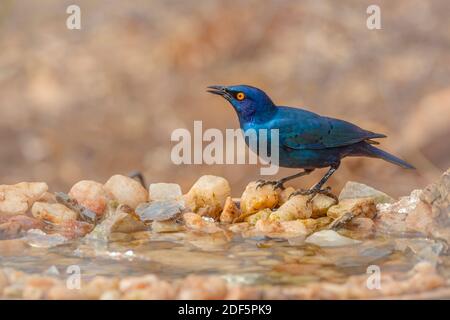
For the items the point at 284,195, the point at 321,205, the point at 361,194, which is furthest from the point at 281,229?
the point at 361,194

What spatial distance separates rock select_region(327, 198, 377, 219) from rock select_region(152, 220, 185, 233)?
67 cm

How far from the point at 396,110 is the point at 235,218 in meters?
4.59

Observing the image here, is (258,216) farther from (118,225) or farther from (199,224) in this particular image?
(118,225)

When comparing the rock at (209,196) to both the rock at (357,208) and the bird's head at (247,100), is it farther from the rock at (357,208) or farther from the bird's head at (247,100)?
the rock at (357,208)

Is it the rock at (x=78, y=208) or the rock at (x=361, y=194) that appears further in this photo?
the rock at (x=361, y=194)

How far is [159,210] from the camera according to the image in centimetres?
394

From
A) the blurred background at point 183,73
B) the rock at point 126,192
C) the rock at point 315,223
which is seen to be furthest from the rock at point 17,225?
the blurred background at point 183,73

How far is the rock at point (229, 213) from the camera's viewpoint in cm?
396

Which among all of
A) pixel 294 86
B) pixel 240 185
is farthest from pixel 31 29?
pixel 240 185

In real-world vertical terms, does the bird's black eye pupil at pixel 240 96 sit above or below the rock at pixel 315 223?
above

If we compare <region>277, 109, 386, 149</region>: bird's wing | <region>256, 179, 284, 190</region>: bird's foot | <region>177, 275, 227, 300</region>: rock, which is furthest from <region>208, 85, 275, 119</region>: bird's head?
<region>177, 275, 227, 300</region>: rock

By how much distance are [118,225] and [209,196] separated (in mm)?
572

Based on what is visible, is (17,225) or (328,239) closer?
(328,239)

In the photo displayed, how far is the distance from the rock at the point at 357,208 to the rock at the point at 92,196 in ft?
3.40
